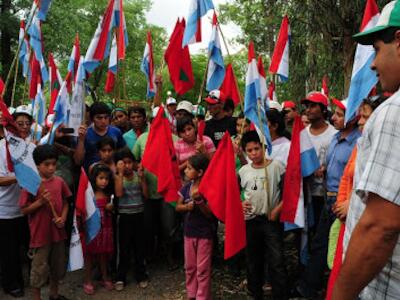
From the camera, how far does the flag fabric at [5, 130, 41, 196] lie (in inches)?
140

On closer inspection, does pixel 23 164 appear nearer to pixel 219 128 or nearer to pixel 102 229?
pixel 102 229

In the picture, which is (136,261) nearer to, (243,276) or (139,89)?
(243,276)

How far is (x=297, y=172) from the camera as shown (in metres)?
3.72

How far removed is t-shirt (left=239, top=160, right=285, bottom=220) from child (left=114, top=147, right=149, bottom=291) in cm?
133

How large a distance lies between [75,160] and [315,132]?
2.82m

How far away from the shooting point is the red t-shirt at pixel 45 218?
12.2ft

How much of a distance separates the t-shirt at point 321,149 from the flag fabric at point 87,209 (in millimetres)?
2279

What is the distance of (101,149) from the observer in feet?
15.1

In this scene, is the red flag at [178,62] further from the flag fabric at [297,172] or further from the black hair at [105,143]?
the flag fabric at [297,172]

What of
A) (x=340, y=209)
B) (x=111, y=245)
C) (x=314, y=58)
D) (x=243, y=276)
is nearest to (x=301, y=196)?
(x=340, y=209)

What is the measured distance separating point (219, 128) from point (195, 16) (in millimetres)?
Answer: 1479

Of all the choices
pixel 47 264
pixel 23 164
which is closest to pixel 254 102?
pixel 23 164

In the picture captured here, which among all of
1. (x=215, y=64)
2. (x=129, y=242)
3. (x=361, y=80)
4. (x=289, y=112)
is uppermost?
(x=215, y=64)

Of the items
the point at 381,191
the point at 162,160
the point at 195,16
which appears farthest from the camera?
the point at 195,16
